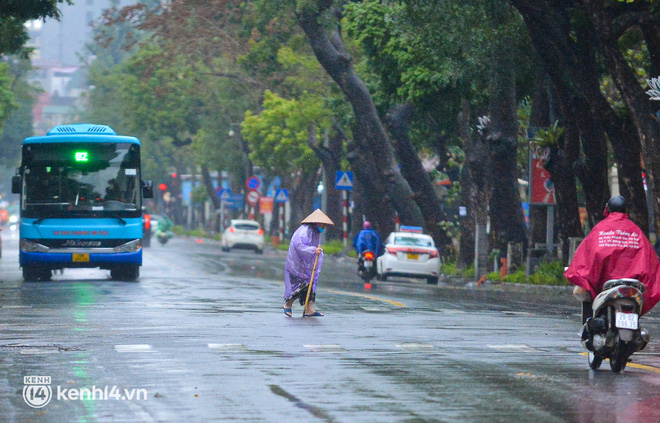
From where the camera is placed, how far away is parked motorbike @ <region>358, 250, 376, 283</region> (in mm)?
33719

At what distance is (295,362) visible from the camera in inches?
508

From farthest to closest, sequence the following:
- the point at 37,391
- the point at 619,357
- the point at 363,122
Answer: the point at 363,122 < the point at 619,357 < the point at 37,391

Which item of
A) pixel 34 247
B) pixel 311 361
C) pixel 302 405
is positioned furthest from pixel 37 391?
pixel 34 247

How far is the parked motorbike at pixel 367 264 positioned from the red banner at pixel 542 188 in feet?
15.1

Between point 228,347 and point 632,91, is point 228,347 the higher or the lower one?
the lower one

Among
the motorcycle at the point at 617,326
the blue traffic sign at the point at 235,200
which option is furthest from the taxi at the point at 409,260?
the blue traffic sign at the point at 235,200

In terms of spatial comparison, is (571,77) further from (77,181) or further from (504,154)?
(77,181)

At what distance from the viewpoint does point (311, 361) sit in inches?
512

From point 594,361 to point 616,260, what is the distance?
101cm

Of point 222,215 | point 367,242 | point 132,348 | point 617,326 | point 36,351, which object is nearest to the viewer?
point 617,326

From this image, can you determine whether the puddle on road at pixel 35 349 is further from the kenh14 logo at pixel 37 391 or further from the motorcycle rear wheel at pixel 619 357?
the motorcycle rear wheel at pixel 619 357

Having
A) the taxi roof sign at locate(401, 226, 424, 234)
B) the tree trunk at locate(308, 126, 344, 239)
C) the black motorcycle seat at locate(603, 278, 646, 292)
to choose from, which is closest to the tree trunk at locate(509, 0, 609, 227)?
the taxi roof sign at locate(401, 226, 424, 234)

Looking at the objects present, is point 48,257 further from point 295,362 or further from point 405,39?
point 295,362

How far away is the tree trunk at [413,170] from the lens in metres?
40.7
